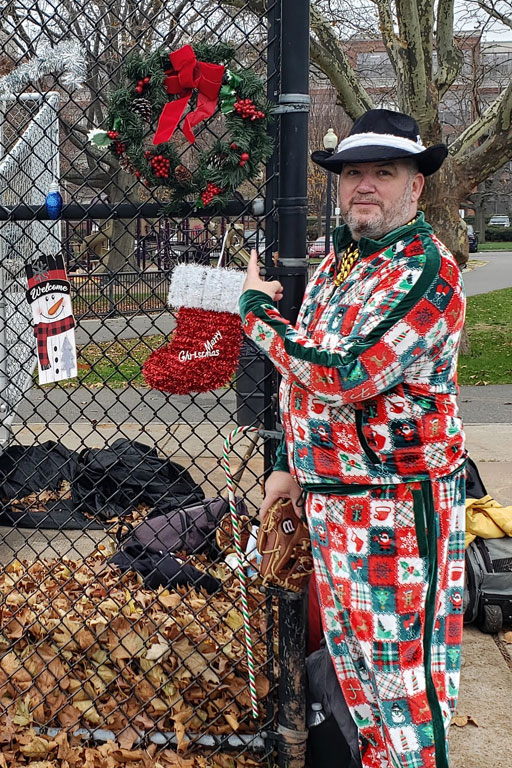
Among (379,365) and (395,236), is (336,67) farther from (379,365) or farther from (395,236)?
(379,365)

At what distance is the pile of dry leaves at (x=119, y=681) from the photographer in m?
2.88

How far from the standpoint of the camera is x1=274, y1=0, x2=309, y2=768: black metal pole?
2.50 m

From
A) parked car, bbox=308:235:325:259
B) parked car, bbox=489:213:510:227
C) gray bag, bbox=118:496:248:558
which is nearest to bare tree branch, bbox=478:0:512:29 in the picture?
gray bag, bbox=118:496:248:558

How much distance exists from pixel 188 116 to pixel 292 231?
49 cm

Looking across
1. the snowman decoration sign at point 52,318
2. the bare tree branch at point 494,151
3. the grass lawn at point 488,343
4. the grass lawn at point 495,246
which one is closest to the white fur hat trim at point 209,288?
the snowman decoration sign at point 52,318

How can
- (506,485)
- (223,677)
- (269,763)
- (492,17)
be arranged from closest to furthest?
(269,763), (223,677), (506,485), (492,17)

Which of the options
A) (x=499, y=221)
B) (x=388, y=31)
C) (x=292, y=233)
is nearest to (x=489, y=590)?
(x=292, y=233)

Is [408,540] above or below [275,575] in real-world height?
above

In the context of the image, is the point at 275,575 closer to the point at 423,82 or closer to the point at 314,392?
the point at 314,392

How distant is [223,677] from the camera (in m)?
3.03

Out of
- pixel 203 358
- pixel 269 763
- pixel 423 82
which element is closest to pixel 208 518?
pixel 269 763

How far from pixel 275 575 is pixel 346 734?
1.90 feet

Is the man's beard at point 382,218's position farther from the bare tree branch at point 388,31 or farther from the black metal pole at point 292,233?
the bare tree branch at point 388,31

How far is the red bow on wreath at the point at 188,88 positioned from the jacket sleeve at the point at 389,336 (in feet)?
2.37
